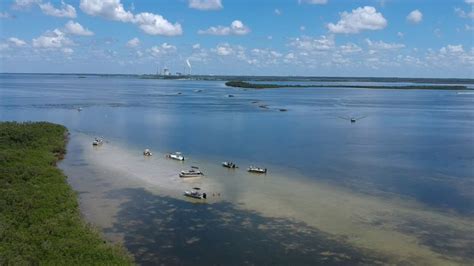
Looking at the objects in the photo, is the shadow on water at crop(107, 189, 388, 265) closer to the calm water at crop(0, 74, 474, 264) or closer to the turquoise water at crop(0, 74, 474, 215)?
the calm water at crop(0, 74, 474, 264)

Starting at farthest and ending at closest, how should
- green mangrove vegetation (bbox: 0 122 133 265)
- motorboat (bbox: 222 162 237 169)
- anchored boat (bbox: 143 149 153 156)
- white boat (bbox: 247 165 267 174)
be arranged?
anchored boat (bbox: 143 149 153 156)
motorboat (bbox: 222 162 237 169)
white boat (bbox: 247 165 267 174)
green mangrove vegetation (bbox: 0 122 133 265)

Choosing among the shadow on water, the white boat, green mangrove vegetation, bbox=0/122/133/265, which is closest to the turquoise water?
the white boat

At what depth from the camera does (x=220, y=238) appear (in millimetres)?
25891

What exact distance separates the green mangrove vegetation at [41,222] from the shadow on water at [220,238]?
2050 mm

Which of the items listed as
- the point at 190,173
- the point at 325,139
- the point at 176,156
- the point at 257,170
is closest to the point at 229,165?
the point at 257,170

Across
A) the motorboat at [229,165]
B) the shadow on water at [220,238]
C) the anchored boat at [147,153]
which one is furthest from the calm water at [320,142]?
the motorboat at [229,165]

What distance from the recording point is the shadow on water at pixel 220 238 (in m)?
23.5

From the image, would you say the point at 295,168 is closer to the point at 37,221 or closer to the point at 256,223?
the point at 256,223

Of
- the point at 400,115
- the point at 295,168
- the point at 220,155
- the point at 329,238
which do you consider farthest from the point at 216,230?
the point at 400,115

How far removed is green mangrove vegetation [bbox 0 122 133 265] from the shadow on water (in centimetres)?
205

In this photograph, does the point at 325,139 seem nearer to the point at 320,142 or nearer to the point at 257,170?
the point at 320,142

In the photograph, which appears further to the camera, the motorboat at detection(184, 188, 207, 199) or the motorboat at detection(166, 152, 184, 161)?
the motorboat at detection(166, 152, 184, 161)

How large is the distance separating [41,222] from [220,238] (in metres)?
9.32

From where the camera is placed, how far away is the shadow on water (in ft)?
77.0
